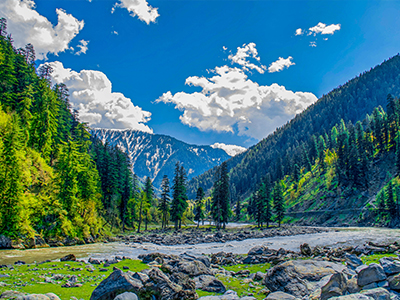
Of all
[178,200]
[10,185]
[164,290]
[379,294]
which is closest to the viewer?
[379,294]

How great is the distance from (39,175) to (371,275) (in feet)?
139

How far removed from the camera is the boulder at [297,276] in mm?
10373

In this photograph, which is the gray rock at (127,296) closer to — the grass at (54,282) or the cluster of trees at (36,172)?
the grass at (54,282)

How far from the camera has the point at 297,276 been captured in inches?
439

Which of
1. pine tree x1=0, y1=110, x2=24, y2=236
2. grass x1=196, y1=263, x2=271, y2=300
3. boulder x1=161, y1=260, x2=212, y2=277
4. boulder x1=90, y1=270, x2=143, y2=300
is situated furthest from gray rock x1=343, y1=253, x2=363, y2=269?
pine tree x1=0, y1=110, x2=24, y2=236

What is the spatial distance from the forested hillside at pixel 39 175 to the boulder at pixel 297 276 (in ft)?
100

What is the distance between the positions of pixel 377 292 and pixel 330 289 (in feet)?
4.53

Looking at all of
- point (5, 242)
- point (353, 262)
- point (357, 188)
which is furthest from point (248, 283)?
point (357, 188)

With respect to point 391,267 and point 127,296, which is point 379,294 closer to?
point 391,267

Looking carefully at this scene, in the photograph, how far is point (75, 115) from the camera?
7481 cm

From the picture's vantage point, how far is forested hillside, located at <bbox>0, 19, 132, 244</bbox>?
1114 inches

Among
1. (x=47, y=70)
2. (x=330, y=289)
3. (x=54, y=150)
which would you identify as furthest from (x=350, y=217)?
(x=47, y=70)

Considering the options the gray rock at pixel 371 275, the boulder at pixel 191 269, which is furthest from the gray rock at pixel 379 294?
the boulder at pixel 191 269

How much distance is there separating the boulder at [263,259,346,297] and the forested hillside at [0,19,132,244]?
30542mm
